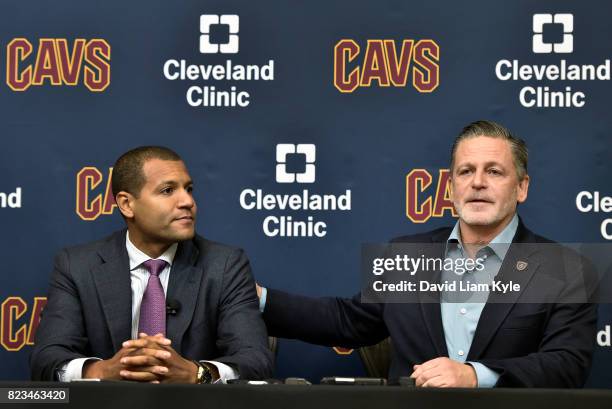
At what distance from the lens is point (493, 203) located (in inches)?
135

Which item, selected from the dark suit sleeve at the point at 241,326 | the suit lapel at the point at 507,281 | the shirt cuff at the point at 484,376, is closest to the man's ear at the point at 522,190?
the suit lapel at the point at 507,281

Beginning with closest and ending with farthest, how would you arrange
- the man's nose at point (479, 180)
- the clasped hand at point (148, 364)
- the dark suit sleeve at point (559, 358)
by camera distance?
1. the clasped hand at point (148, 364)
2. the dark suit sleeve at point (559, 358)
3. the man's nose at point (479, 180)

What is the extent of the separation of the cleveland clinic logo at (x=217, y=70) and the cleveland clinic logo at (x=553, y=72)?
961 millimetres

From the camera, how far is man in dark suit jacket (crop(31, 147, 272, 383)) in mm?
3312

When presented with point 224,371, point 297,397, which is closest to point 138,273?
point 224,371

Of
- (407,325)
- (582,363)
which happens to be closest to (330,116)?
(407,325)

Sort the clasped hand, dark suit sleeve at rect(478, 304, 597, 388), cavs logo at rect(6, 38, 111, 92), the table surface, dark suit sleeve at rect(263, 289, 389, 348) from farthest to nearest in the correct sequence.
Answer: cavs logo at rect(6, 38, 111, 92), dark suit sleeve at rect(263, 289, 389, 348), dark suit sleeve at rect(478, 304, 597, 388), the clasped hand, the table surface

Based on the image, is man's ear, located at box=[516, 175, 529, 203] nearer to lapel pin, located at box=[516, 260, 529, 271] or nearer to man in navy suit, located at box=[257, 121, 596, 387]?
man in navy suit, located at box=[257, 121, 596, 387]

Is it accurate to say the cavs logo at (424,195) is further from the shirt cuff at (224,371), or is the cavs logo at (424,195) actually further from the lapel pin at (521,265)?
the shirt cuff at (224,371)

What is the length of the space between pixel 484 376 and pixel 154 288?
114cm

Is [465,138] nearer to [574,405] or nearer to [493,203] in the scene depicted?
[493,203]

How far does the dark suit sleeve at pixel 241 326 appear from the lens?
10.5 feet

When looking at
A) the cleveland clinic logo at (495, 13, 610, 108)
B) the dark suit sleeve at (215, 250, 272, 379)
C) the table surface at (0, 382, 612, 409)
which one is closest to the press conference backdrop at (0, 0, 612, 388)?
the cleveland clinic logo at (495, 13, 610, 108)

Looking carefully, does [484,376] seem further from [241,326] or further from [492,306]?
[241,326]
